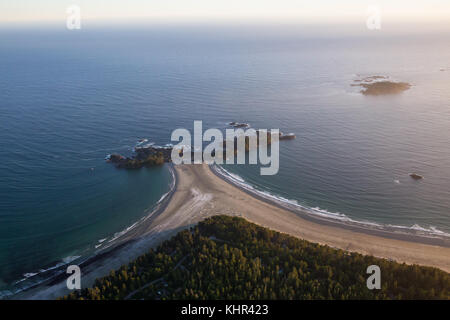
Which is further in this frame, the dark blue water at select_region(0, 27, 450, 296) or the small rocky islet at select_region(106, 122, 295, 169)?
the small rocky islet at select_region(106, 122, 295, 169)

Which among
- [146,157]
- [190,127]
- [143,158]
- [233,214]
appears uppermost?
[190,127]

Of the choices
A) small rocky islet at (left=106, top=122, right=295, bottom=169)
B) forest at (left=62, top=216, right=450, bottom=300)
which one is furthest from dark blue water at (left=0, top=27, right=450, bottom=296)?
forest at (left=62, top=216, right=450, bottom=300)

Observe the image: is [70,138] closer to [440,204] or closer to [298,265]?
[298,265]

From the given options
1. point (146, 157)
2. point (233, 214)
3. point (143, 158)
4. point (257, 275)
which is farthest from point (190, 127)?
point (257, 275)

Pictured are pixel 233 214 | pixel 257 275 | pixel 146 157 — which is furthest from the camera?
pixel 146 157

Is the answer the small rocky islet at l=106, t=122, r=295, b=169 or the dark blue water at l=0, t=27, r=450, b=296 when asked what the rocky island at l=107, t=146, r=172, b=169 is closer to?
the small rocky islet at l=106, t=122, r=295, b=169

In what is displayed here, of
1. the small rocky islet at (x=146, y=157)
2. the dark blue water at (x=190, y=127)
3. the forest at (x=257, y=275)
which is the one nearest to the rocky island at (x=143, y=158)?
the small rocky islet at (x=146, y=157)

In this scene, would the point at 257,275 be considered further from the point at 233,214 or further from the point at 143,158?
the point at 143,158
